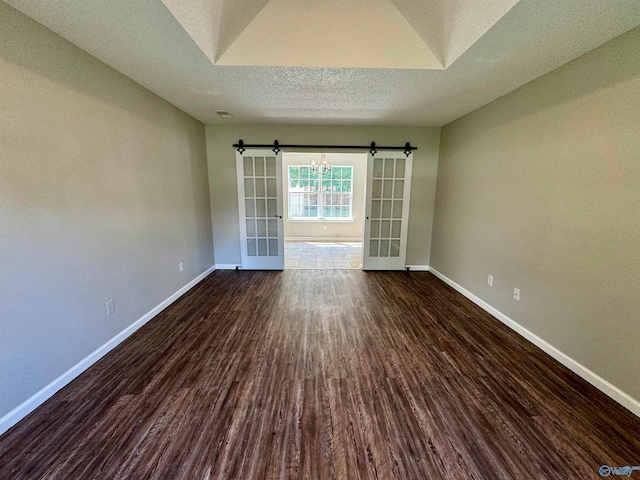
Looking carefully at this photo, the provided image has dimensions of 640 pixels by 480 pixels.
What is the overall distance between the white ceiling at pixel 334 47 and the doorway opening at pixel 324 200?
166 inches

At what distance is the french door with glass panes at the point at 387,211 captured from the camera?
4.39 meters

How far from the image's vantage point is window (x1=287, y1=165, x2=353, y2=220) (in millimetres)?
7484

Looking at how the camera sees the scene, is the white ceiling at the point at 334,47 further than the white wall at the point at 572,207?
No

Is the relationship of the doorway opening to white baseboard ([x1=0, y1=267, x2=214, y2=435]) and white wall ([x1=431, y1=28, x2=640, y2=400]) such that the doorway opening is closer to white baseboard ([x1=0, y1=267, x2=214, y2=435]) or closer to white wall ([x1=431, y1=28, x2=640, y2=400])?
white wall ([x1=431, y1=28, x2=640, y2=400])

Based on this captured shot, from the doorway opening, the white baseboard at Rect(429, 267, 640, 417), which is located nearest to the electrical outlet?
the white baseboard at Rect(429, 267, 640, 417)

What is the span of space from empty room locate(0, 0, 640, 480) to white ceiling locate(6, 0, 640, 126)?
0.02 meters

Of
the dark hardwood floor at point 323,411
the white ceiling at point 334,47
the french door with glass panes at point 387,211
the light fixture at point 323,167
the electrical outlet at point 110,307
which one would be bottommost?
the dark hardwood floor at point 323,411

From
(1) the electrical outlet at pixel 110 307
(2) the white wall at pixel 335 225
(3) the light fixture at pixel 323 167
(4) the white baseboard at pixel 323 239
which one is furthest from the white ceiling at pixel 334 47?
(4) the white baseboard at pixel 323 239

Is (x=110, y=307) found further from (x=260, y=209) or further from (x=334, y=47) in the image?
(x=334, y=47)

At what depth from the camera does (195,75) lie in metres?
2.32

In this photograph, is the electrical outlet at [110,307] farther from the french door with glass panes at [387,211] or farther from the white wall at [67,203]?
the french door with glass panes at [387,211]

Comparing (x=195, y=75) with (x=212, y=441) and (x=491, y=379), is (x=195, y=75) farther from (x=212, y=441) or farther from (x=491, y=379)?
(x=491, y=379)

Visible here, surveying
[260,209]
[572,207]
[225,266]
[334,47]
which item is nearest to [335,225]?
[260,209]

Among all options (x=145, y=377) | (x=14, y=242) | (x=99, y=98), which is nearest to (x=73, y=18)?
(x=99, y=98)
